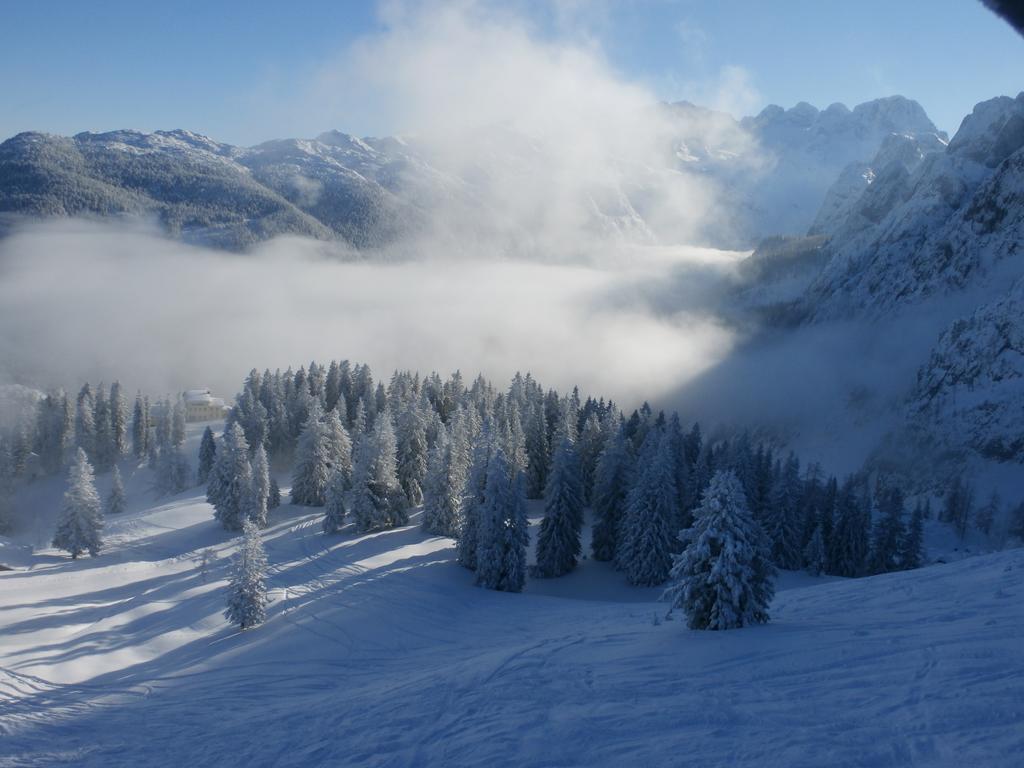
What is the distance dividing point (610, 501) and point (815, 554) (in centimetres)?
1722

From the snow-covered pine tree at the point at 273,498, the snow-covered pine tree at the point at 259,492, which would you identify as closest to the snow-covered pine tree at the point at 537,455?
the snow-covered pine tree at the point at 273,498

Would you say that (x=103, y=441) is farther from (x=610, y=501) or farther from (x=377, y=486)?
(x=610, y=501)

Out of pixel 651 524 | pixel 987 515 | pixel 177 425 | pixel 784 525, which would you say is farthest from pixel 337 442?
pixel 987 515

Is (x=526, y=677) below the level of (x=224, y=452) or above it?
below

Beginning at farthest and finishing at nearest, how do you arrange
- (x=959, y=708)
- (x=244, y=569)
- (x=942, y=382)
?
(x=942, y=382) < (x=244, y=569) < (x=959, y=708)

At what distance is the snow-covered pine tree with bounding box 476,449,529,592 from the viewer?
135ft

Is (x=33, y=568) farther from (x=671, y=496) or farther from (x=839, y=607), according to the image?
(x=839, y=607)

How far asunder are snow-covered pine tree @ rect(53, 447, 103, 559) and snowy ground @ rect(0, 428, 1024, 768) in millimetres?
12869

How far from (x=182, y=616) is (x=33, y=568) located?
2161 centimetres

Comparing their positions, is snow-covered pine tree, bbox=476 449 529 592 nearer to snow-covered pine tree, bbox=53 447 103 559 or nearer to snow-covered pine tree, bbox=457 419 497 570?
snow-covered pine tree, bbox=457 419 497 570

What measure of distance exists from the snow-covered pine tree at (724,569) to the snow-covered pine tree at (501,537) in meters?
21.9

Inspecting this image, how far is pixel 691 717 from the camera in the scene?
1311 centimetres

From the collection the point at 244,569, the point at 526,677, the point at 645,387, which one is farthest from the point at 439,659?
the point at 645,387

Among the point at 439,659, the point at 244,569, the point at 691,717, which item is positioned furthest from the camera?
the point at 244,569
